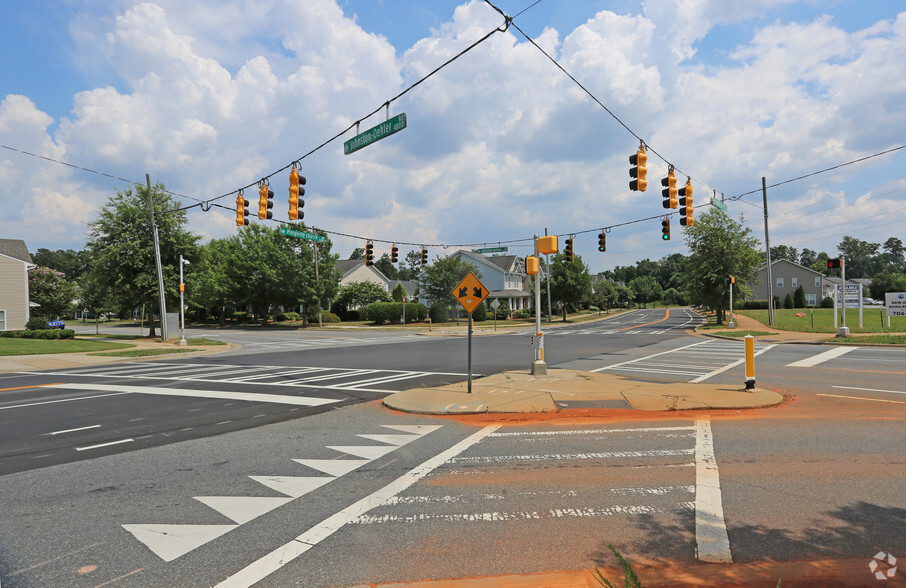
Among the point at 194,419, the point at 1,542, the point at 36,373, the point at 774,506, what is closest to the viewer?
the point at 1,542

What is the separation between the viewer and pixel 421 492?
16.5 ft

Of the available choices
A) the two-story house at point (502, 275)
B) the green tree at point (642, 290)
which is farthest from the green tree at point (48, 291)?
the green tree at point (642, 290)

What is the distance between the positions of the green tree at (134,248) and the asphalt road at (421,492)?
2643 centimetres

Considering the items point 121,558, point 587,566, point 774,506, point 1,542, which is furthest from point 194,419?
point 774,506

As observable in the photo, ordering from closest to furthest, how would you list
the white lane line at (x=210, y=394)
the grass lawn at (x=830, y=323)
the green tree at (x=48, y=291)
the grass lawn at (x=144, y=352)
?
1. the white lane line at (x=210, y=394)
2. the grass lawn at (x=144, y=352)
3. the grass lawn at (x=830, y=323)
4. the green tree at (x=48, y=291)

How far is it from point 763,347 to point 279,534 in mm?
23918

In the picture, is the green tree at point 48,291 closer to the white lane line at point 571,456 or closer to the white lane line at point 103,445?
the white lane line at point 103,445

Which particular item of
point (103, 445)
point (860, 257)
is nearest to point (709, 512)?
point (103, 445)

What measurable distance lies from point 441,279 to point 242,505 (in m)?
50.4

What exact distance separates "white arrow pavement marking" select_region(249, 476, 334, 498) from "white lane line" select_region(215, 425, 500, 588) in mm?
720

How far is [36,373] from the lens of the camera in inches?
687

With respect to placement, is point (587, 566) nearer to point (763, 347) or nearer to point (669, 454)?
point (669, 454)

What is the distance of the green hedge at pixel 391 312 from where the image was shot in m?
54.8

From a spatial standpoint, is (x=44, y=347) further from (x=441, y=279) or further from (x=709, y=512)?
(x=441, y=279)
